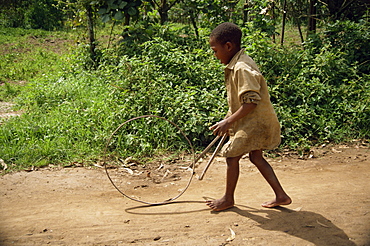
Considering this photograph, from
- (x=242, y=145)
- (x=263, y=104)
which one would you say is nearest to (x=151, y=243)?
(x=242, y=145)

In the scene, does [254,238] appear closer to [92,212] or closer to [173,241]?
[173,241]

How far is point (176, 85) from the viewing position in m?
5.72

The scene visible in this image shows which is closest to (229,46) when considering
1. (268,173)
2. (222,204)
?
A: (268,173)

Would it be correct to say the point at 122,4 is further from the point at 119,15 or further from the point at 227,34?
the point at 227,34

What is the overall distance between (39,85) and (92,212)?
462 centimetres

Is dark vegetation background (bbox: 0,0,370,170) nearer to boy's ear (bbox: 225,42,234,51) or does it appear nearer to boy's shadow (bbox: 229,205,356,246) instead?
boy's shadow (bbox: 229,205,356,246)

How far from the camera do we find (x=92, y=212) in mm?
3303

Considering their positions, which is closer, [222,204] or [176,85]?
[222,204]

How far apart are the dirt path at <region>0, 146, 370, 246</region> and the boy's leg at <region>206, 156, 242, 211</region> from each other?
65 millimetres

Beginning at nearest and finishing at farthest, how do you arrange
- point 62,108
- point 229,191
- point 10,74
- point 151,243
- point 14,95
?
point 151,243 < point 229,191 < point 62,108 < point 14,95 < point 10,74

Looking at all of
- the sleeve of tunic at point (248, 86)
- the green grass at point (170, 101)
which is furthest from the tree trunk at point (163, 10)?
the sleeve of tunic at point (248, 86)

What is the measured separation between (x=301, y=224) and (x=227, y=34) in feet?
5.57

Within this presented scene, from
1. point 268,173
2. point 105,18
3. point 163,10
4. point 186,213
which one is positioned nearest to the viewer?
point 268,173

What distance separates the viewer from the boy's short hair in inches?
117
